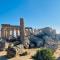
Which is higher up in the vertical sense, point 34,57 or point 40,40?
point 40,40

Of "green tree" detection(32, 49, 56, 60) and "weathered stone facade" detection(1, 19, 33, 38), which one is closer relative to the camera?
"green tree" detection(32, 49, 56, 60)

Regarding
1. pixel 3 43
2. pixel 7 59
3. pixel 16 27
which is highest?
pixel 16 27

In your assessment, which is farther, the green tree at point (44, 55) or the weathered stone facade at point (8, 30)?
the weathered stone facade at point (8, 30)

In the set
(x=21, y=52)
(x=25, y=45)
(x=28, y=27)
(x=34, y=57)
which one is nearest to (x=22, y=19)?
(x=25, y=45)

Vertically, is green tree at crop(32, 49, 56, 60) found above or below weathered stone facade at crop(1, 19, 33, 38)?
below

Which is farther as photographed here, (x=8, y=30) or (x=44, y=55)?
(x=8, y=30)

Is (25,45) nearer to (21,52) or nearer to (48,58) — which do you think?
(21,52)

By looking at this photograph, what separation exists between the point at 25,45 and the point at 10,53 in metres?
6.10

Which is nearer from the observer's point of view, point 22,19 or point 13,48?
point 13,48

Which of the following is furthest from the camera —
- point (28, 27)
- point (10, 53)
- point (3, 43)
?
point (28, 27)

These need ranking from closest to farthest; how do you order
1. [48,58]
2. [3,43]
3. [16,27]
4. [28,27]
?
[48,58] < [3,43] < [16,27] < [28,27]

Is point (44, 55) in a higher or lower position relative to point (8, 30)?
lower

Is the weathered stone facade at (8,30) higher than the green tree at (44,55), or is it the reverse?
the weathered stone facade at (8,30)

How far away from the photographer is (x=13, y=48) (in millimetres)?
24828
